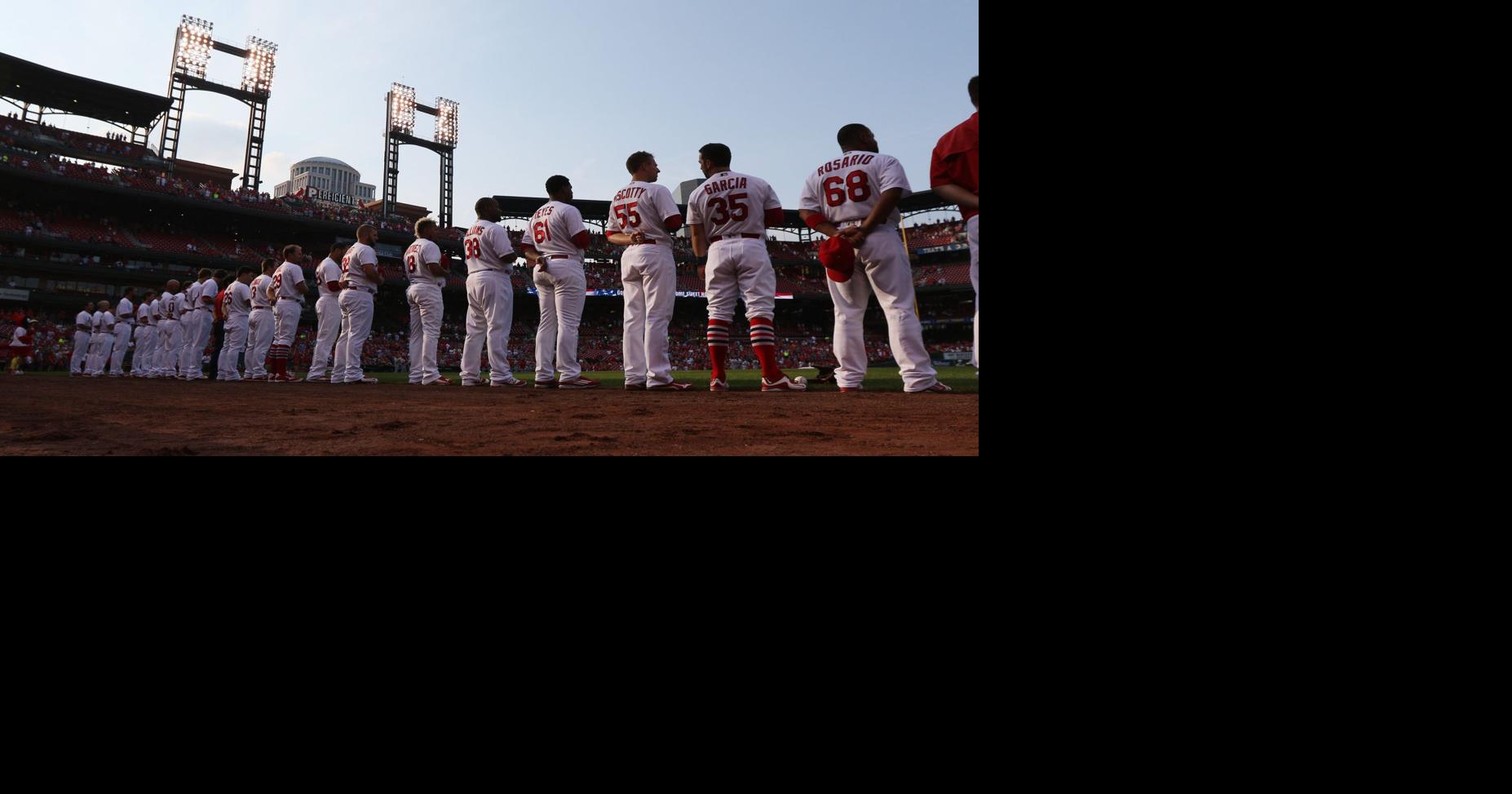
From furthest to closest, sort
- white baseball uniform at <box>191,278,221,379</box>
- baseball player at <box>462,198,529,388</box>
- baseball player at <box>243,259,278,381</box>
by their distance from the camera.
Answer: white baseball uniform at <box>191,278,221,379</box>, baseball player at <box>243,259,278,381</box>, baseball player at <box>462,198,529,388</box>

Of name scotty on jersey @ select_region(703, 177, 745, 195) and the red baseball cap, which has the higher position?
name scotty on jersey @ select_region(703, 177, 745, 195)

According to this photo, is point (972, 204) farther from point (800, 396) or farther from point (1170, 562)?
point (1170, 562)

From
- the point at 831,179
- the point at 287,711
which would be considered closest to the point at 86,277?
the point at 831,179

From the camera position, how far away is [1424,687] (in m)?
0.90

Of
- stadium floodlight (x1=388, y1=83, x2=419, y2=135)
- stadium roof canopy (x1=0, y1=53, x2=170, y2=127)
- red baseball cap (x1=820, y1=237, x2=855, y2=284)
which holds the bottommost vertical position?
red baseball cap (x1=820, y1=237, x2=855, y2=284)

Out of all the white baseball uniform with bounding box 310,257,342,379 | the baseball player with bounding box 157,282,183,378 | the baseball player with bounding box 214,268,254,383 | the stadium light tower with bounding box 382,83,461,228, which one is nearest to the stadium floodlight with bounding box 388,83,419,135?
the stadium light tower with bounding box 382,83,461,228

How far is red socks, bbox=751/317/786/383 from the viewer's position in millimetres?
5152

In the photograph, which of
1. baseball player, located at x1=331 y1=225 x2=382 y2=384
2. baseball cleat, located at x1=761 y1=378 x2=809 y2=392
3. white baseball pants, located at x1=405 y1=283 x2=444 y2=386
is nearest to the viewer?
baseball cleat, located at x1=761 y1=378 x2=809 y2=392

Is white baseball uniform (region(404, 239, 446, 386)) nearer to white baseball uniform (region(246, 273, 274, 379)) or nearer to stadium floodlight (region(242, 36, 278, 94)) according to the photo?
white baseball uniform (region(246, 273, 274, 379))

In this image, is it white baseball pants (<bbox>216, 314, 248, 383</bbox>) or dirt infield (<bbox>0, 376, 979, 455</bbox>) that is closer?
dirt infield (<bbox>0, 376, 979, 455</bbox>)

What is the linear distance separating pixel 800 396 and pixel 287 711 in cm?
377

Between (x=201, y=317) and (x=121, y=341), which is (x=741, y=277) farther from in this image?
(x=121, y=341)

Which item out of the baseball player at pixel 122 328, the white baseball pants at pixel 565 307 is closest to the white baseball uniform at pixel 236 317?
the baseball player at pixel 122 328

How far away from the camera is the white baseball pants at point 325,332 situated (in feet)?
30.7
